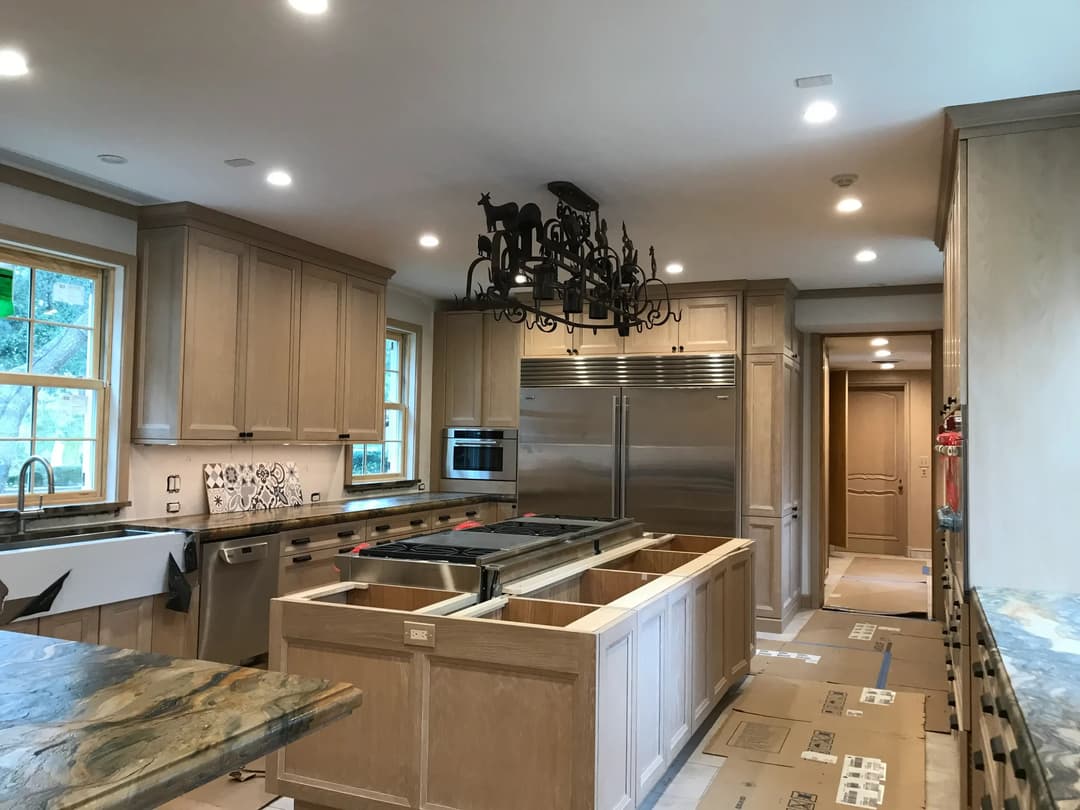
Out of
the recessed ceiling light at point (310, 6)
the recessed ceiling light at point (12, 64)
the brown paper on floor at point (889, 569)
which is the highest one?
the recessed ceiling light at point (12, 64)

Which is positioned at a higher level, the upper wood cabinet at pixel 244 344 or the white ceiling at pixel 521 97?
the white ceiling at pixel 521 97

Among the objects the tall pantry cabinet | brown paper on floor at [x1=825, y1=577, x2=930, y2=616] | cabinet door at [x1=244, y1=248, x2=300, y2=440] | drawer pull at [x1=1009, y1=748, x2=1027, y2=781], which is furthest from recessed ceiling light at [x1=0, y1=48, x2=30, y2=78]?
brown paper on floor at [x1=825, y1=577, x2=930, y2=616]

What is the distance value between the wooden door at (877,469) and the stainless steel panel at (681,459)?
4840 millimetres

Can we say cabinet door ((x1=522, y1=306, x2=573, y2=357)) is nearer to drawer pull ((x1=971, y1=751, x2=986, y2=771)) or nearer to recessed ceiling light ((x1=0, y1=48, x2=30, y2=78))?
recessed ceiling light ((x1=0, y1=48, x2=30, y2=78))

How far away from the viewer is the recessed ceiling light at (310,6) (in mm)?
2166

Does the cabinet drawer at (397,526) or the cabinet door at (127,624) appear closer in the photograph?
the cabinet door at (127,624)

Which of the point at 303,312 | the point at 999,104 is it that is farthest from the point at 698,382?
the point at 999,104

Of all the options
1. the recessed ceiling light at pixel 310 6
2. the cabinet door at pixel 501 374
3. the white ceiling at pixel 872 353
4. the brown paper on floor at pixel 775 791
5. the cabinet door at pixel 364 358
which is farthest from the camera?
the white ceiling at pixel 872 353

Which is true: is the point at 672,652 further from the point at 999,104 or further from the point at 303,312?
the point at 303,312

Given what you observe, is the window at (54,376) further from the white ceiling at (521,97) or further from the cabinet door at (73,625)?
the cabinet door at (73,625)

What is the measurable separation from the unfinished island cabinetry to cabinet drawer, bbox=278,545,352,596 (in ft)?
5.16

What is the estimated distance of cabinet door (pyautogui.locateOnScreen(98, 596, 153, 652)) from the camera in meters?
3.45

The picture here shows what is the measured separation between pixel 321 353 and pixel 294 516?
108cm

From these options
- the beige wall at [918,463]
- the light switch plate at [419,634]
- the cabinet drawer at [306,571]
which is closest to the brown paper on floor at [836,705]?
the light switch plate at [419,634]
